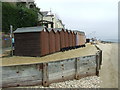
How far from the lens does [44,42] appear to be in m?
20.1

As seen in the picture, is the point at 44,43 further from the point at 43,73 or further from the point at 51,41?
the point at 43,73

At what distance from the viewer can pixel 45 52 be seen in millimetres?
20172

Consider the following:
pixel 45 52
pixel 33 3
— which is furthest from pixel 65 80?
pixel 33 3

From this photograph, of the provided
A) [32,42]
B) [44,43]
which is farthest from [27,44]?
[44,43]

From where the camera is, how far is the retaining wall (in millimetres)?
8578

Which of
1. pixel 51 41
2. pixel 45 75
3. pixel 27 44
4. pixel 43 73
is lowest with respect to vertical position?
pixel 45 75

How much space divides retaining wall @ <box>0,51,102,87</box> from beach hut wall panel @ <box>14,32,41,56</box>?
889cm

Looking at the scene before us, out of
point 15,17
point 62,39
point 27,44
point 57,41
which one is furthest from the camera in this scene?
point 15,17

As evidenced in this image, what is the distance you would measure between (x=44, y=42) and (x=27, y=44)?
2.06 m

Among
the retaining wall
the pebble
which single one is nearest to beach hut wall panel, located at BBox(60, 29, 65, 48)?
the retaining wall

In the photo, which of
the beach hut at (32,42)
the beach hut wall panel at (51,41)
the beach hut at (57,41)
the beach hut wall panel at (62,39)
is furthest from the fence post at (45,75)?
the beach hut wall panel at (62,39)

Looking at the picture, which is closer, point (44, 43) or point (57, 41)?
point (44, 43)

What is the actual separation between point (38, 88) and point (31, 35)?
467 inches

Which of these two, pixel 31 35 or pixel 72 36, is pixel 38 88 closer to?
pixel 31 35
